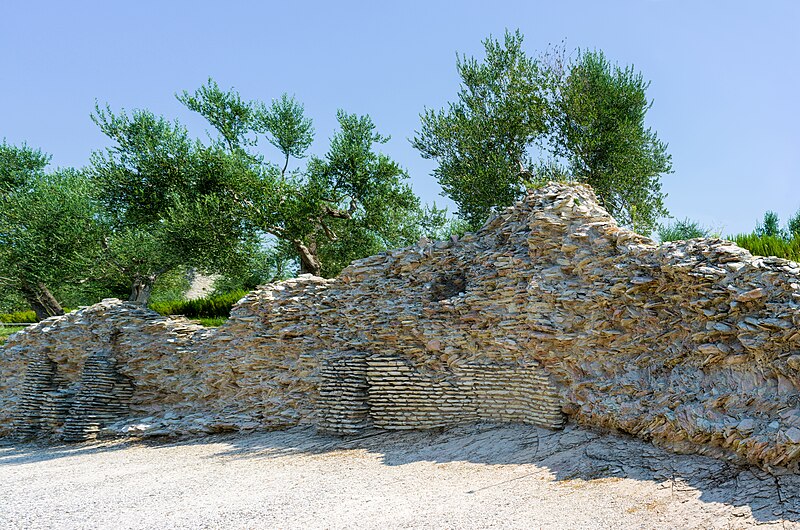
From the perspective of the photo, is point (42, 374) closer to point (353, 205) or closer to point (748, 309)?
point (353, 205)

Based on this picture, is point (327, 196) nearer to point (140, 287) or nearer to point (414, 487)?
point (140, 287)

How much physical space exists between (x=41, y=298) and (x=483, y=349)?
26.8 m

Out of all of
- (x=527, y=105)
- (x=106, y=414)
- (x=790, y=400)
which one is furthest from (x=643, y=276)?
(x=527, y=105)

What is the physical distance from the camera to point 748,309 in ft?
28.4

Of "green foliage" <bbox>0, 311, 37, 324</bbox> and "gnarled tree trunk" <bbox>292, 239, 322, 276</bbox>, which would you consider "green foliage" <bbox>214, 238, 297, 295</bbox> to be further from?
"green foliage" <bbox>0, 311, 37, 324</bbox>

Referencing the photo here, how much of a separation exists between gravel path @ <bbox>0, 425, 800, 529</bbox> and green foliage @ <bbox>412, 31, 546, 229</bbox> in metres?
13.7

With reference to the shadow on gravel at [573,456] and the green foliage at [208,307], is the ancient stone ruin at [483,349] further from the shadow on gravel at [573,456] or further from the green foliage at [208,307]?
the green foliage at [208,307]

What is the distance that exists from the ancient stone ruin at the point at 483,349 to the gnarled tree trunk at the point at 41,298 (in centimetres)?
981

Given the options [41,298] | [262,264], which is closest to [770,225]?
[262,264]

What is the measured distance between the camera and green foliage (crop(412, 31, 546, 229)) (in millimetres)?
24484

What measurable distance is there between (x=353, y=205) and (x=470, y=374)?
14.7m

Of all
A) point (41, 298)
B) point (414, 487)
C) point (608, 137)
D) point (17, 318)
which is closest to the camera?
point (414, 487)

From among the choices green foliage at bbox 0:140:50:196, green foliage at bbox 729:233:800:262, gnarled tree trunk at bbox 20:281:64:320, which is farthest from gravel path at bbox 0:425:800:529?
green foliage at bbox 0:140:50:196

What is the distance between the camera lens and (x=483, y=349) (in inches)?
484
